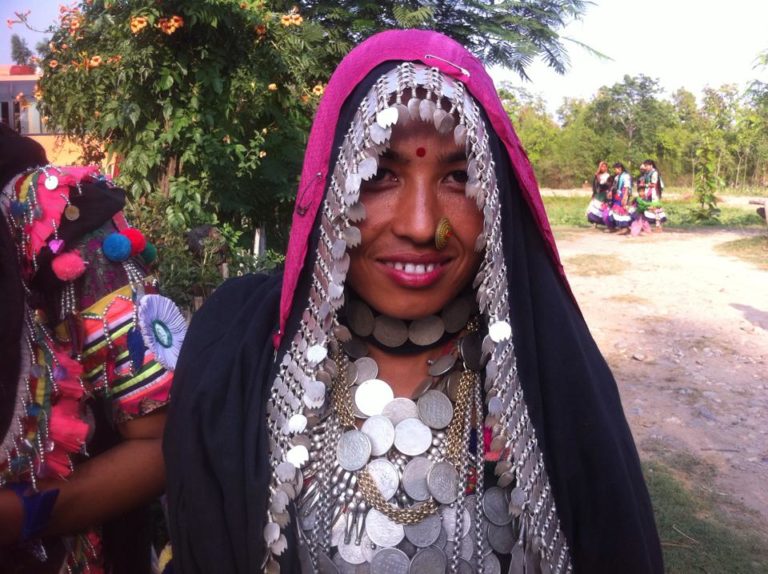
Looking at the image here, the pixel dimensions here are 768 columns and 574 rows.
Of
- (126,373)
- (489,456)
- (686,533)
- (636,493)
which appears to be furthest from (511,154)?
(686,533)

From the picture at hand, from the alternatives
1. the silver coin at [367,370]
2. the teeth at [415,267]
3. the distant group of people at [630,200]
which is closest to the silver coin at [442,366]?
the silver coin at [367,370]

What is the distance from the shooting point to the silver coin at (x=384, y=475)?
54.9 inches

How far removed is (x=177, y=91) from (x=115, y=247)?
4147mm

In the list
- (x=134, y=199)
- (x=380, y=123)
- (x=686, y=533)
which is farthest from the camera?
(x=134, y=199)

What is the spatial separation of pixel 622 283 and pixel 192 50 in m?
7.16

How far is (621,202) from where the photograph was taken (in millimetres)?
15758

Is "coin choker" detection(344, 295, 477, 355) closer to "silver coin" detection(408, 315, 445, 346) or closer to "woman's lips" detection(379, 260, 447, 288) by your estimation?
"silver coin" detection(408, 315, 445, 346)

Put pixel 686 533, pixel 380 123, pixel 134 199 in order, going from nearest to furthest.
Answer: pixel 380 123, pixel 686 533, pixel 134 199

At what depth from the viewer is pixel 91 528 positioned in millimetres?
1461

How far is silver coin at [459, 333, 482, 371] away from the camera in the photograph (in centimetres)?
148

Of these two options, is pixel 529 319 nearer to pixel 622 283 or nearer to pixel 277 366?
pixel 277 366

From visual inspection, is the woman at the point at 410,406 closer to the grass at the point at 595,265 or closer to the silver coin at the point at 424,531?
the silver coin at the point at 424,531

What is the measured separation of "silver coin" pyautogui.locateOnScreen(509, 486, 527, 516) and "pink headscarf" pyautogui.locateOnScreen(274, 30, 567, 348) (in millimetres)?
493

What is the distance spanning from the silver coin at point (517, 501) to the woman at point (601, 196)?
15.7 meters
